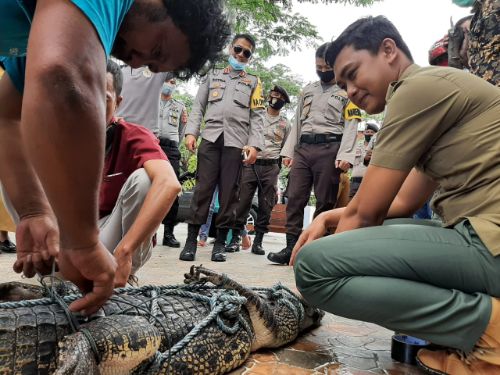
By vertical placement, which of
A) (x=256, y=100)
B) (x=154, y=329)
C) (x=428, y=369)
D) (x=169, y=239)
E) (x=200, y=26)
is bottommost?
(x=169, y=239)

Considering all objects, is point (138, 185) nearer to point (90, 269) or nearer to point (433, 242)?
point (90, 269)

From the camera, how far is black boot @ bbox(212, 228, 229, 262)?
382 centimetres

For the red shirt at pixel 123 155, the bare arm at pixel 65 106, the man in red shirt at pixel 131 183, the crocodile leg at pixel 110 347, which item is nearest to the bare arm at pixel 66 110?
the bare arm at pixel 65 106

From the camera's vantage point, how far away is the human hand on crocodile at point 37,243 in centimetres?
124

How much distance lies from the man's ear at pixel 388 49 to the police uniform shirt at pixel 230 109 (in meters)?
2.31

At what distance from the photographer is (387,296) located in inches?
55.4

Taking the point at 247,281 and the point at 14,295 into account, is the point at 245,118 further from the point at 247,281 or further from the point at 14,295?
the point at 14,295

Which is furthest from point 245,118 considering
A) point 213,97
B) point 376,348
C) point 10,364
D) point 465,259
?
point 10,364

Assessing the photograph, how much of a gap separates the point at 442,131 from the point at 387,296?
59 centimetres

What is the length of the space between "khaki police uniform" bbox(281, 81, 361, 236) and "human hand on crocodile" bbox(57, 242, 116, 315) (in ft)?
10.3

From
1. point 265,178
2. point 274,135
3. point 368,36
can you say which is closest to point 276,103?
point 274,135

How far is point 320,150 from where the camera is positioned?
13.1 feet

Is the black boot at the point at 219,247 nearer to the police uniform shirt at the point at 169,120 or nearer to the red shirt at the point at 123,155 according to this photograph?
the police uniform shirt at the point at 169,120

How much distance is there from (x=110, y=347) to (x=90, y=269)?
1.21 ft
